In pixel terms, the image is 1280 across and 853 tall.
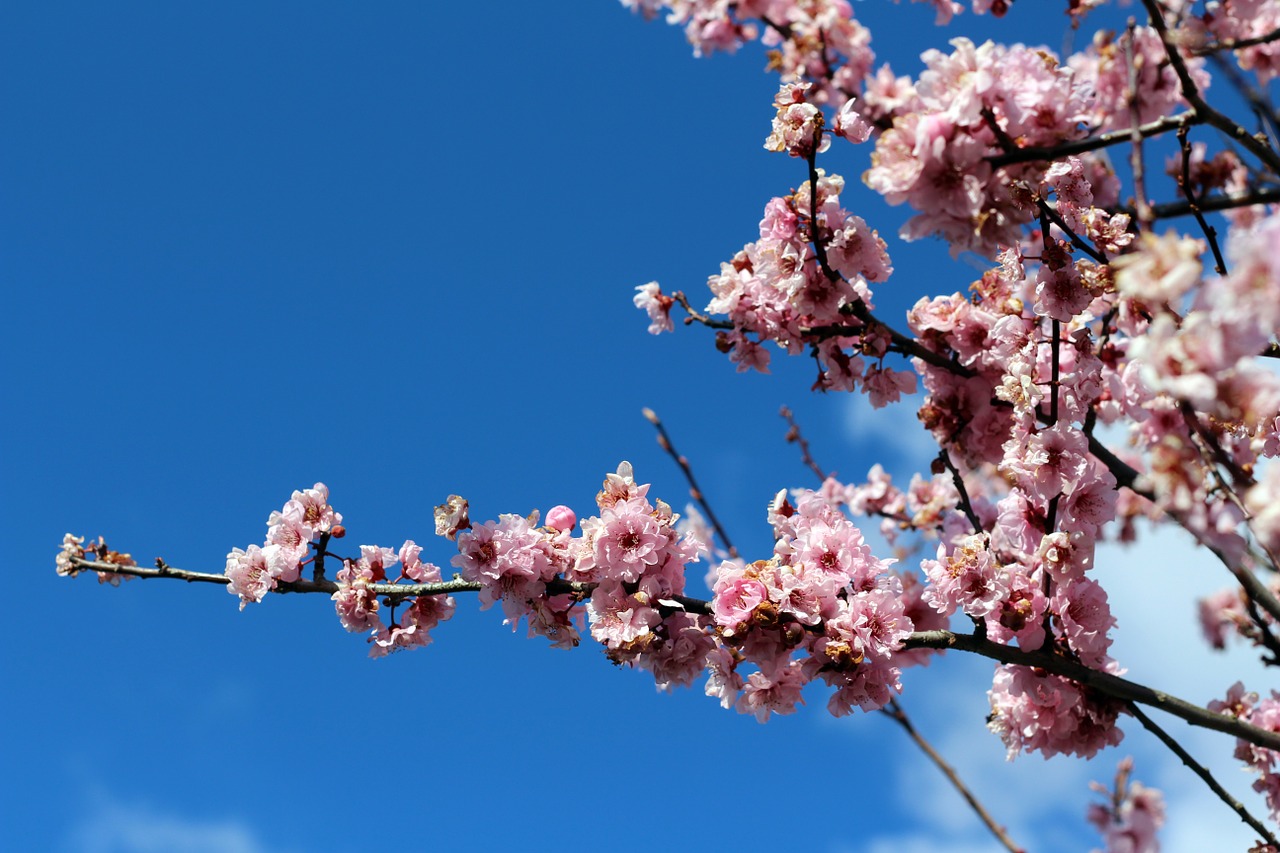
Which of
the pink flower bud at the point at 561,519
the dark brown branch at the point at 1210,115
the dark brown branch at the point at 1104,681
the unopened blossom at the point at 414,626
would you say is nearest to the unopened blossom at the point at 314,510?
the unopened blossom at the point at 414,626

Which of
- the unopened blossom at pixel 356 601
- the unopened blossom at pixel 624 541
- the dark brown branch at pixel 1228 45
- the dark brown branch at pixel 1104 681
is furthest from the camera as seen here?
the unopened blossom at pixel 356 601

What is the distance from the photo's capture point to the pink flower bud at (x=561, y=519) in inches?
159

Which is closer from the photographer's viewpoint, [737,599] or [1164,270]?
[1164,270]

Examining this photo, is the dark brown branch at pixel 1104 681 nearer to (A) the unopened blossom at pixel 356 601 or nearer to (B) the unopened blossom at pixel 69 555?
(A) the unopened blossom at pixel 356 601

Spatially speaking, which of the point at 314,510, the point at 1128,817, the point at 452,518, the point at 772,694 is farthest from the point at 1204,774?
the point at 314,510

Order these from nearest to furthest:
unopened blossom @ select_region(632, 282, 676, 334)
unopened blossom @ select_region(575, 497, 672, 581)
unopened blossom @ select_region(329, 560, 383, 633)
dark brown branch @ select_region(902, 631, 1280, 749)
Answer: dark brown branch @ select_region(902, 631, 1280, 749) → unopened blossom @ select_region(575, 497, 672, 581) → unopened blossom @ select_region(329, 560, 383, 633) → unopened blossom @ select_region(632, 282, 676, 334)

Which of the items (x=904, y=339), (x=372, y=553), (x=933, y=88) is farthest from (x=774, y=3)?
(x=372, y=553)

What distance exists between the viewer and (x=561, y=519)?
13.3 feet

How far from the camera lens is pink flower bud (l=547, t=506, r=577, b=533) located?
13.3ft

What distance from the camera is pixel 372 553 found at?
4.07 metres

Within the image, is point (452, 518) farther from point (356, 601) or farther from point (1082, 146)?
point (1082, 146)

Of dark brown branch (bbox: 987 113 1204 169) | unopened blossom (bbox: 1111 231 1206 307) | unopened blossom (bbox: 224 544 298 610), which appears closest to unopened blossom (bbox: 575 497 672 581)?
unopened blossom (bbox: 224 544 298 610)

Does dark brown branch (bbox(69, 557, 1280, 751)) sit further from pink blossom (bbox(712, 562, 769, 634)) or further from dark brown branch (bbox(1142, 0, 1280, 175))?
dark brown branch (bbox(1142, 0, 1280, 175))

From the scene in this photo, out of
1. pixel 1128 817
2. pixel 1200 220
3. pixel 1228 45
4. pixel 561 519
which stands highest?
pixel 1200 220
